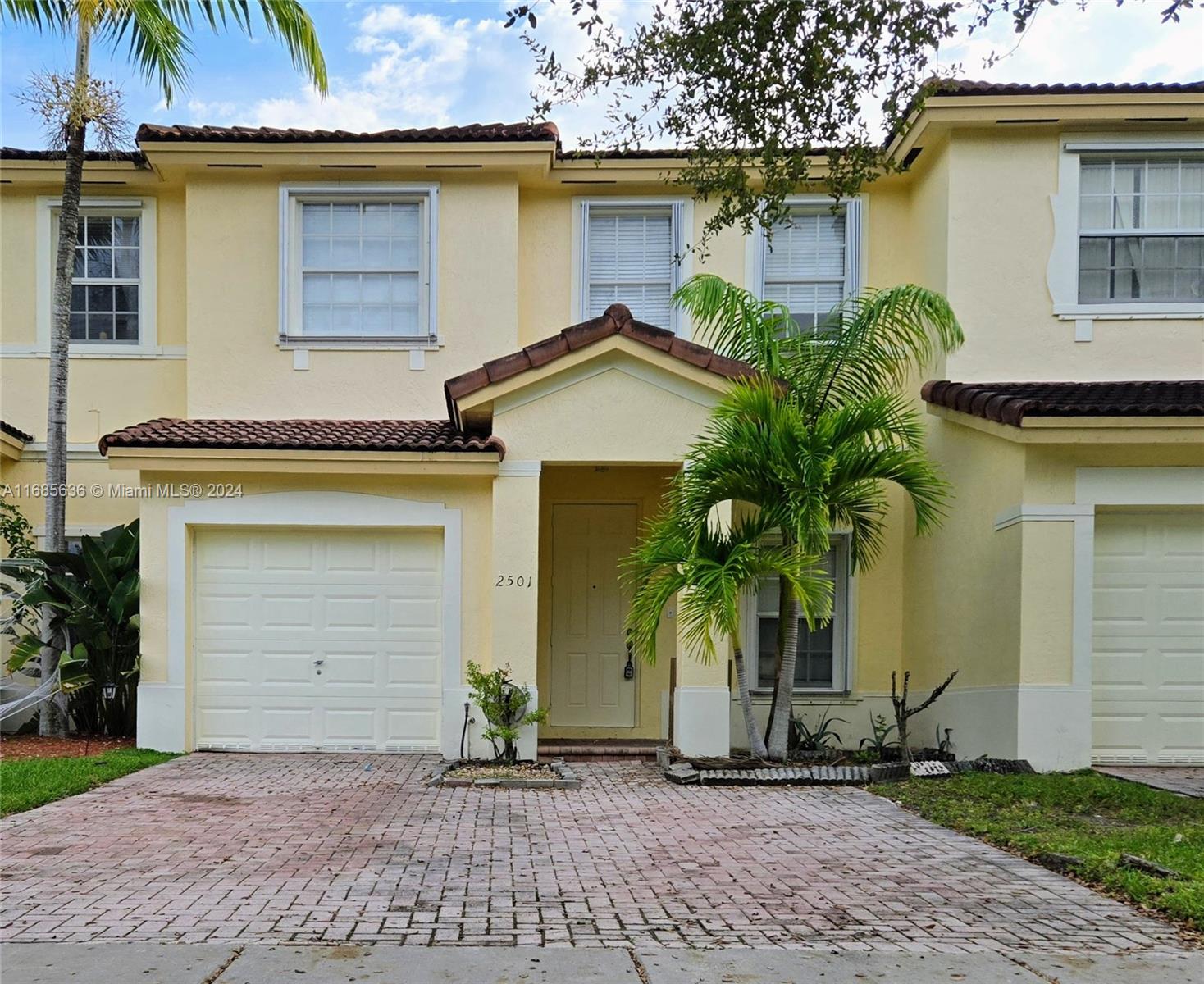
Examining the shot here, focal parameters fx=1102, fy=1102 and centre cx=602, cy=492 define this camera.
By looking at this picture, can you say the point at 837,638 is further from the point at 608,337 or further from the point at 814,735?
the point at 608,337

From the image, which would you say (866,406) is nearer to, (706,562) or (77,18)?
(706,562)

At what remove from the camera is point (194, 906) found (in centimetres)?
560

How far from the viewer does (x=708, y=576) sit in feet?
30.6

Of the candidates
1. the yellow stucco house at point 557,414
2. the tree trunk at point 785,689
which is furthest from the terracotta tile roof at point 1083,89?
the tree trunk at point 785,689

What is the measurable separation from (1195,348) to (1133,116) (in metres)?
2.60

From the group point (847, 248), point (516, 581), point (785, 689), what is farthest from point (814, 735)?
point (847, 248)

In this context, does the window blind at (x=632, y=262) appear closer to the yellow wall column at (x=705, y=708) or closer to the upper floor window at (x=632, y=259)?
the upper floor window at (x=632, y=259)

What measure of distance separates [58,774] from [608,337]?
639 centimetres

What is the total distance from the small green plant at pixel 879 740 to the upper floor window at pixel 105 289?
9.96 meters

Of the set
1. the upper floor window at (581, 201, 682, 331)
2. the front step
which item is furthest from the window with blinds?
the front step

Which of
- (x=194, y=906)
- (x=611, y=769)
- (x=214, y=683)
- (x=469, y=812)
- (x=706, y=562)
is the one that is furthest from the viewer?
(x=214, y=683)

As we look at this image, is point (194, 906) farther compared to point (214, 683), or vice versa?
point (214, 683)

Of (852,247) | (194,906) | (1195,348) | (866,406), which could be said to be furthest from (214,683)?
(1195,348)

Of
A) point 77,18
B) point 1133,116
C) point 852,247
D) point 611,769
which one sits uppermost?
point 77,18
